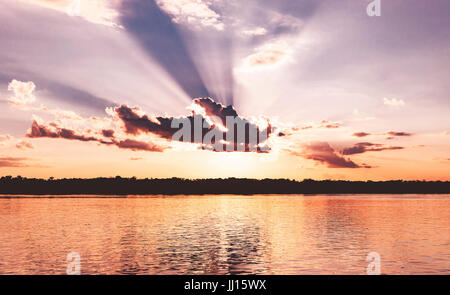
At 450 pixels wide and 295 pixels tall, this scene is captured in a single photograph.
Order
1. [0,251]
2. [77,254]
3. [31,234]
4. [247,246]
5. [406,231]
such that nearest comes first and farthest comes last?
[77,254] → [0,251] → [247,246] → [31,234] → [406,231]

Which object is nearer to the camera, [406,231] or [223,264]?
[223,264]

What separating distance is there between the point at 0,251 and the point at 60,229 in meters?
25.9

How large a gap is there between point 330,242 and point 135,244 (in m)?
23.4

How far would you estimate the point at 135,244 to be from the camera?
179 ft
